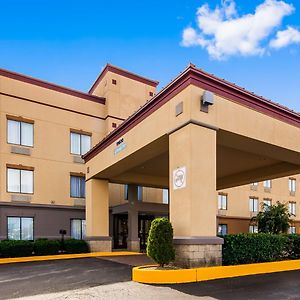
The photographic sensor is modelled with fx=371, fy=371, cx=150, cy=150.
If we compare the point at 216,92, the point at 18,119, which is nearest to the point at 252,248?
the point at 216,92

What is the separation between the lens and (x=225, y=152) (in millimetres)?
16547

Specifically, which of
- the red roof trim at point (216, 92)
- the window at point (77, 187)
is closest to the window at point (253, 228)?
the window at point (77, 187)

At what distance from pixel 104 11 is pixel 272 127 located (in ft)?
25.2

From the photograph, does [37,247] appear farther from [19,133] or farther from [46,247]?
[19,133]

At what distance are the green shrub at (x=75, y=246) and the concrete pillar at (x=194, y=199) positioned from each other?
10.4m

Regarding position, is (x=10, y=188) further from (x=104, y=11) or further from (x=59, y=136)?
(x=104, y=11)

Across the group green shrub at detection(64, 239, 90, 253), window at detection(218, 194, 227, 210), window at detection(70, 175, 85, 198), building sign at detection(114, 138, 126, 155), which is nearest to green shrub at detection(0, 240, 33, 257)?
green shrub at detection(64, 239, 90, 253)

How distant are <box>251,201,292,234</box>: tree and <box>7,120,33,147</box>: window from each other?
2186 cm

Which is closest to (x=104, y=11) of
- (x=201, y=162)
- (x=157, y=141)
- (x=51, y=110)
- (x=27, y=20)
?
(x=27, y=20)

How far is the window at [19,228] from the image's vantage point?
2205cm

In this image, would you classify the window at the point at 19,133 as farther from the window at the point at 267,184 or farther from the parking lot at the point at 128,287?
the window at the point at 267,184

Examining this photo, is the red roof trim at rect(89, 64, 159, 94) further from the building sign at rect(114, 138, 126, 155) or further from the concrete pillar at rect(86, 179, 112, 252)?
the building sign at rect(114, 138, 126, 155)

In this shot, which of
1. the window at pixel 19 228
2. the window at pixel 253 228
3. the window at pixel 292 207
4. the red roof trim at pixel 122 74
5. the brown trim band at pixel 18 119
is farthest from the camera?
the window at pixel 292 207

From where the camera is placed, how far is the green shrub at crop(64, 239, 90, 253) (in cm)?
2047
